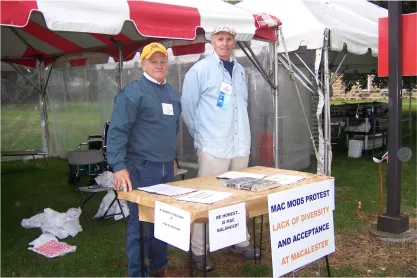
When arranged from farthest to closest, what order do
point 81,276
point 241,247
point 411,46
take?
point 411,46 < point 241,247 < point 81,276

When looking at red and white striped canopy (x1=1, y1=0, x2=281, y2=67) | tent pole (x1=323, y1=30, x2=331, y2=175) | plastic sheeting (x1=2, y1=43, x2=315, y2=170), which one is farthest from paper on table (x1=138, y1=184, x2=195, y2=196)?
tent pole (x1=323, y1=30, x2=331, y2=175)

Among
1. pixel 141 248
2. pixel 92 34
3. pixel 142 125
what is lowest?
pixel 141 248

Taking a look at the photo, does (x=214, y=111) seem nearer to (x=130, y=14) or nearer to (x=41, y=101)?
(x=130, y=14)

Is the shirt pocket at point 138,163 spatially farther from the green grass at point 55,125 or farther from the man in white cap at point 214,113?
the green grass at point 55,125

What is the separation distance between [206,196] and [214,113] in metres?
1.05

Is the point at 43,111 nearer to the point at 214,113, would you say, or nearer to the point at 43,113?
the point at 43,113

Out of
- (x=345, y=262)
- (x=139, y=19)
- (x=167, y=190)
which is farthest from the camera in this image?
(x=345, y=262)

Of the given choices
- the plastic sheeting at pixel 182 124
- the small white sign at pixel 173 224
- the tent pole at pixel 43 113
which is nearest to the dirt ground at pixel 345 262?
the small white sign at pixel 173 224

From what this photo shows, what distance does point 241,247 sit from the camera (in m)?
3.60

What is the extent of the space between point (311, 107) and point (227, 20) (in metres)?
4.76

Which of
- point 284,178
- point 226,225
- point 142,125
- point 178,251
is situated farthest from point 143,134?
point 178,251

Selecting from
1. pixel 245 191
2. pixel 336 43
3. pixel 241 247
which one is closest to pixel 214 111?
pixel 245 191

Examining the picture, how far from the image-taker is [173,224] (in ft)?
6.92

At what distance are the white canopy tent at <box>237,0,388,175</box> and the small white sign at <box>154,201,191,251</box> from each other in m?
2.92
